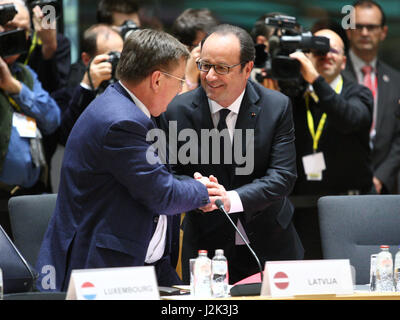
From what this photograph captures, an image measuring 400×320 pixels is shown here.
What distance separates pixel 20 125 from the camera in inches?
166

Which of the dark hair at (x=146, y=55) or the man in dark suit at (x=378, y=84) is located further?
the man in dark suit at (x=378, y=84)

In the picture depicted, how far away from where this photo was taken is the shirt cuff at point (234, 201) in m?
3.20

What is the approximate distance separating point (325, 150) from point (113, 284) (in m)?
2.65

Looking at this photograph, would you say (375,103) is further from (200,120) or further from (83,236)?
(83,236)

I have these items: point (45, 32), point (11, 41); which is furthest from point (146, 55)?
point (45, 32)

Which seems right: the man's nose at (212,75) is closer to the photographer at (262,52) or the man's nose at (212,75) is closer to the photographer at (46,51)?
the photographer at (262,52)

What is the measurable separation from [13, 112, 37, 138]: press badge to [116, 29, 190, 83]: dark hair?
1.59 metres

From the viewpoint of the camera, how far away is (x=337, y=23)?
18.8 feet

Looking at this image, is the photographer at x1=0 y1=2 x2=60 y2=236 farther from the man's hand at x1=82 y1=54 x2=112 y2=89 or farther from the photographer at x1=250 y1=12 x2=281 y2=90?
the photographer at x1=250 y1=12 x2=281 y2=90

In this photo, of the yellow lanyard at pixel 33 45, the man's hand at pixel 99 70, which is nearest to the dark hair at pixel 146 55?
the man's hand at pixel 99 70

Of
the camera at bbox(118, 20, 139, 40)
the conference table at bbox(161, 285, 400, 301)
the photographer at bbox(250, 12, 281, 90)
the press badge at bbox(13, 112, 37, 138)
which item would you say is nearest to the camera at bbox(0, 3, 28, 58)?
the press badge at bbox(13, 112, 37, 138)

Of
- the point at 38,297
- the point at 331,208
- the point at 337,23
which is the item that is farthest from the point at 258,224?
the point at 337,23

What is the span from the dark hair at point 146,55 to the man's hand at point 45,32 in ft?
6.26

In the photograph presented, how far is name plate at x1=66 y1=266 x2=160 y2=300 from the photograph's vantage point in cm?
213
